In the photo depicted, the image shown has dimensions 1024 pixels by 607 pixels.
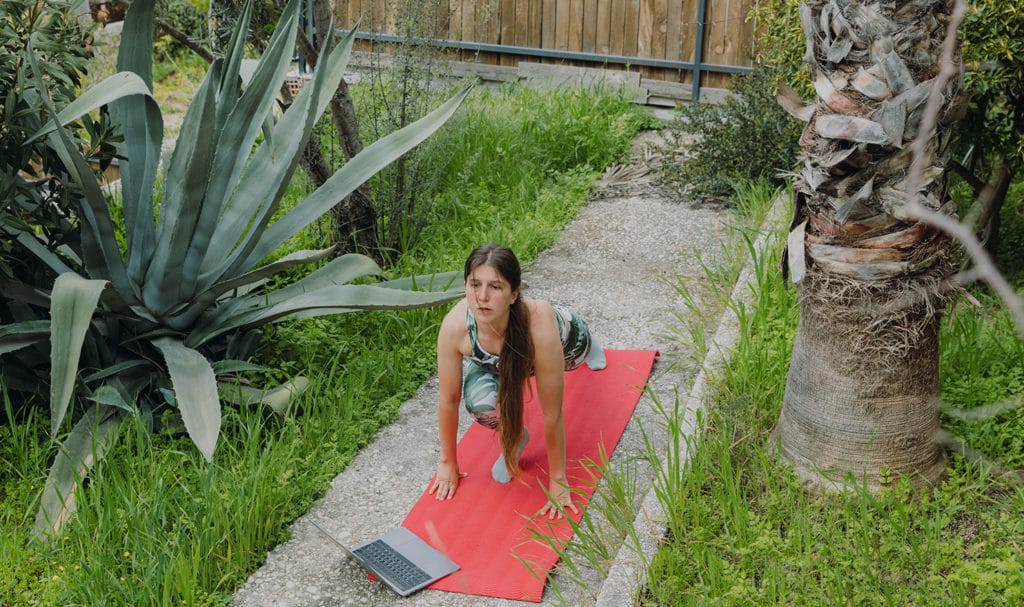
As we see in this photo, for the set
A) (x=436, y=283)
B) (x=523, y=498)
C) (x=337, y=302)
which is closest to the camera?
(x=523, y=498)

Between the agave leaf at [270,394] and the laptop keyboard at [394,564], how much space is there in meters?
0.80

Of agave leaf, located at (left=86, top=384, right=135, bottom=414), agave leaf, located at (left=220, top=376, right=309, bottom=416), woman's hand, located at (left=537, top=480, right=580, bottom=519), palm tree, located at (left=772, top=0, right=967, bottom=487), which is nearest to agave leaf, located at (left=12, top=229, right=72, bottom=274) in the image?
agave leaf, located at (left=86, top=384, right=135, bottom=414)

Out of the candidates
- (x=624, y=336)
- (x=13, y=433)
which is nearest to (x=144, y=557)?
(x=13, y=433)

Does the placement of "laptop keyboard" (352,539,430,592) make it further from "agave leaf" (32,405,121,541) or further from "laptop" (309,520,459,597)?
"agave leaf" (32,405,121,541)

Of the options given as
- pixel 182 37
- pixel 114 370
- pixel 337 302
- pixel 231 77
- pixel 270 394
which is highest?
pixel 182 37

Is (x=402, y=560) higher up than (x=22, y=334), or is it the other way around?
(x=22, y=334)

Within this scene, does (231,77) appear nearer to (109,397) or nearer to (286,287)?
(286,287)

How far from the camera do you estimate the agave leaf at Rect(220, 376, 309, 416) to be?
4078 mm

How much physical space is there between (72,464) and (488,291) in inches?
63.1

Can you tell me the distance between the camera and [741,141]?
22.2 ft

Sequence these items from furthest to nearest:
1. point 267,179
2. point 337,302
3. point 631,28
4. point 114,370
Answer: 1. point 631,28
2. point 267,179
3. point 337,302
4. point 114,370

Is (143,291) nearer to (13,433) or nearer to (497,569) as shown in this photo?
(13,433)

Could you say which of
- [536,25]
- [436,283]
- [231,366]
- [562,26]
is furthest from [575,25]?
[231,366]

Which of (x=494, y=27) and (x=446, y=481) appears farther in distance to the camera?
(x=494, y=27)
